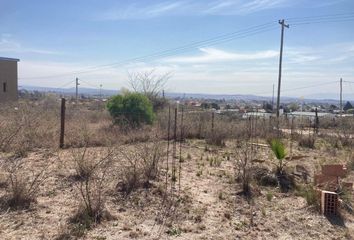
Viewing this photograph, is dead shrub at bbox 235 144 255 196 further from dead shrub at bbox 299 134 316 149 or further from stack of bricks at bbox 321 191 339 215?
dead shrub at bbox 299 134 316 149

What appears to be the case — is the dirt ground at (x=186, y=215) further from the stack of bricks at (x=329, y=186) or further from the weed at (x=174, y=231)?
the stack of bricks at (x=329, y=186)

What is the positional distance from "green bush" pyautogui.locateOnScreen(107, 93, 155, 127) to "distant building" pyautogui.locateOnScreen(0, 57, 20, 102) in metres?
22.3

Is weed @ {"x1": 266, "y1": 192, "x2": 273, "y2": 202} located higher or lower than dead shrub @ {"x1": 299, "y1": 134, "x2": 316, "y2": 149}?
lower

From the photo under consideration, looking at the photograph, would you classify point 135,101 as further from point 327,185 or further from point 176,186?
point 327,185

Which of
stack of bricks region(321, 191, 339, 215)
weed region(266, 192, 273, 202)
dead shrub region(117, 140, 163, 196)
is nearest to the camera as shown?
stack of bricks region(321, 191, 339, 215)

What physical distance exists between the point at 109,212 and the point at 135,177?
136 cm

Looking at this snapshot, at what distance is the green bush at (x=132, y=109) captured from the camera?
17.8 meters

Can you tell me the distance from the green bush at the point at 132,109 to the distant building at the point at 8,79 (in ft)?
73.1

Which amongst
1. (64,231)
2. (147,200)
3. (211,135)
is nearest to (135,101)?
(211,135)

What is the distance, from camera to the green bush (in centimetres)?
1780

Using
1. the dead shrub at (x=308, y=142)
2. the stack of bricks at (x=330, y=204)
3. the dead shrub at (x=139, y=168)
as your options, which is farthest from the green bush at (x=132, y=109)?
the stack of bricks at (x=330, y=204)

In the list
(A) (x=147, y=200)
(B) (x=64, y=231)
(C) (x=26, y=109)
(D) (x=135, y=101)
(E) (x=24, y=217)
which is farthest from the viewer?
(D) (x=135, y=101)

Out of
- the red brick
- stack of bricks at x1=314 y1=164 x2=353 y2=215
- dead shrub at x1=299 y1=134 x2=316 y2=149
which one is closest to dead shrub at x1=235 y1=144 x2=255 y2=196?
stack of bricks at x1=314 y1=164 x2=353 y2=215

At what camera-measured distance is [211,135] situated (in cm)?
1470
